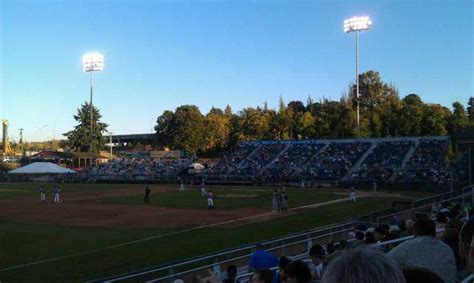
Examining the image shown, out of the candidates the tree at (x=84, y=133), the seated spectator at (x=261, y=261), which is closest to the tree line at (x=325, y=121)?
the tree at (x=84, y=133)

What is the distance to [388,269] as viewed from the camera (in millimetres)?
2373

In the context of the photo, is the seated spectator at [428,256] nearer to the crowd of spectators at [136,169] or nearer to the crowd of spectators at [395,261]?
the crowd of spectators at [395,261]

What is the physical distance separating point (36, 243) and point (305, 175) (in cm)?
4279

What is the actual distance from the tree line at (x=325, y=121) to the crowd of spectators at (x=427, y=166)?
694 inches

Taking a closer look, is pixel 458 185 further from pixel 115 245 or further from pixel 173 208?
pixel 115 245

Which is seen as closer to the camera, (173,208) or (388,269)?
(388,269)

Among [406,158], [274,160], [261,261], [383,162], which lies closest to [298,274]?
[261,261]

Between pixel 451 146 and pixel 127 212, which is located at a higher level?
pixel 451 146

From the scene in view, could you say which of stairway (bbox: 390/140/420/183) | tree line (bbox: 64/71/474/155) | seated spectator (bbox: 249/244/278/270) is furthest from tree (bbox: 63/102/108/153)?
seated spectator (bbox: 249/244/278/270)

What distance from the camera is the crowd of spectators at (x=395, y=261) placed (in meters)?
2.38

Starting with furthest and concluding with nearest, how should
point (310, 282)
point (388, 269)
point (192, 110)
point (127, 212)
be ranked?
point (192, 110) < point (127, 212) < point (310, 282) < point (388, 269)

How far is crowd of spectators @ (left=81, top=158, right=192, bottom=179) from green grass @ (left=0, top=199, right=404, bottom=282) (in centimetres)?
4535

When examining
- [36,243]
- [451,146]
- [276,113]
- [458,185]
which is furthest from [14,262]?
[276,113]

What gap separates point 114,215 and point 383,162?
38.5 metres
